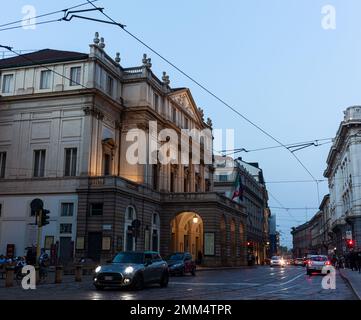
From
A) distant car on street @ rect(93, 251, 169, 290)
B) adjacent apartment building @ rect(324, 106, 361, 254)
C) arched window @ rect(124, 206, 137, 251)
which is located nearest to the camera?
distant car on street @ rect(93, 251, 169, 290)

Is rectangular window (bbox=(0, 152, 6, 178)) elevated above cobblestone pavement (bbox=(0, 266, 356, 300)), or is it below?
above

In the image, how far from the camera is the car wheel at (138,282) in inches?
759

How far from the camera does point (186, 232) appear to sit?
60219 mm

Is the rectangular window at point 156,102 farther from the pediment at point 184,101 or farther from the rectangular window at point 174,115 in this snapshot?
the rectangular window at point 174,115

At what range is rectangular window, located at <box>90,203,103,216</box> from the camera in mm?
43781

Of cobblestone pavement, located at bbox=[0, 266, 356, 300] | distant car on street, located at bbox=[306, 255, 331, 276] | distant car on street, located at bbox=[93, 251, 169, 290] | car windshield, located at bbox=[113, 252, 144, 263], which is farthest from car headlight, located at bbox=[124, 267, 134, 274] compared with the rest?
distant car on street, located at bbox=[306, 255, 331, 276]

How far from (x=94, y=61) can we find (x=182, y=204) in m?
17.9

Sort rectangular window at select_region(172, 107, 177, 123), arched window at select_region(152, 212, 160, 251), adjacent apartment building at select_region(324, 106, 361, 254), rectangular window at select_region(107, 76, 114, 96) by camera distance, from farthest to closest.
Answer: adjacent apartment building at select_region(324, 106, 361, 254)
rectangular window at select_region(172, 107, 177, 123)
arched window at select_region(152, 212, 160, 251)
rectangular window at select_region(107, 76, 114, 96)

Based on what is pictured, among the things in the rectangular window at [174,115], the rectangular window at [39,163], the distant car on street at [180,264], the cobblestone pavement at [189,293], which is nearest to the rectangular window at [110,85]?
the rectangular window at [39,163]

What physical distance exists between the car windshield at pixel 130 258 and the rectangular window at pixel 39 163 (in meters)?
28.1

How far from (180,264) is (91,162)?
1493cm

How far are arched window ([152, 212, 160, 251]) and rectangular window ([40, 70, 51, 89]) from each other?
16956 mm

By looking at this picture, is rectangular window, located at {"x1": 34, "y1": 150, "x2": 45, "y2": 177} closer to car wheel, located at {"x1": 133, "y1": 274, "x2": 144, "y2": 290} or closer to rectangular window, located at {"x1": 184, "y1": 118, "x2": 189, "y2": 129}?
rectangular window, located at {"x1": 184, "y1": 118, "x2": 189, "y2": 129}
